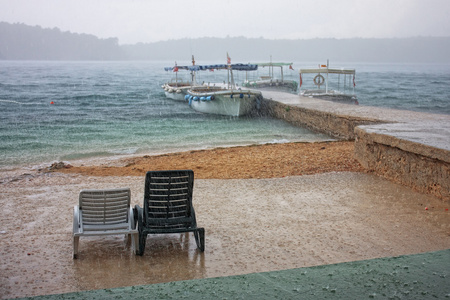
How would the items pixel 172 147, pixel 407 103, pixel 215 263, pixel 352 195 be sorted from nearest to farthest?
pixel 215 263
pixel 352 195
pixel 172 147
pixel 407 103

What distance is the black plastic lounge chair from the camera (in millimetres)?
4945

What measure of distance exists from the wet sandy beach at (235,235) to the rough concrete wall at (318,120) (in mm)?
8495

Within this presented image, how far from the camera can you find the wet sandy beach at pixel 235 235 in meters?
4.51

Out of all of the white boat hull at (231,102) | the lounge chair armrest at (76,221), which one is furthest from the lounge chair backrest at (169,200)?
the white boat hull at (231,102)

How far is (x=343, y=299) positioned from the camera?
3682 millimetres

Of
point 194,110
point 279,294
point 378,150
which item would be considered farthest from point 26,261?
point 194,110

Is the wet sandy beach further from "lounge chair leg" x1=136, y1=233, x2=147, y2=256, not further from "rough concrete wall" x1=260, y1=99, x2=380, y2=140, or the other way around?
"rough concrete wall" x1=260, y1=99, x2=380, y2=140

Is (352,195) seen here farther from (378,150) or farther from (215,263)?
(215,263)

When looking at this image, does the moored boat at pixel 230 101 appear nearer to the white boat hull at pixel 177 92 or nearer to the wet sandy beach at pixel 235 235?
the white boat hull at pixel 177 92

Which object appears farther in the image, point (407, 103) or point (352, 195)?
point (407, 103)

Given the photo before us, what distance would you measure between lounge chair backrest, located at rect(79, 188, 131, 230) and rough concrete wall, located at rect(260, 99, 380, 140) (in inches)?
451

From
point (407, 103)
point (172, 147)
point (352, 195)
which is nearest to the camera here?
point (352, 195)

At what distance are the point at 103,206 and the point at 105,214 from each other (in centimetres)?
9

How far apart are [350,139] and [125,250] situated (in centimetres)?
1182
